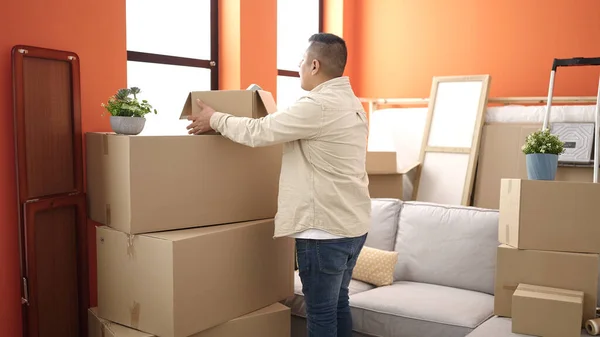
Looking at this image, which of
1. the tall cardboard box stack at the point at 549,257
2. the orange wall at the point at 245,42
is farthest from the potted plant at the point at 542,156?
the orange wall at the point at 245,42

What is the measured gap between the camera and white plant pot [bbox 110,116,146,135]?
2.29 meters

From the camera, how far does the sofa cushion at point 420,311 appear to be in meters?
2.43

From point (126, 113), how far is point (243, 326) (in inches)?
36.6

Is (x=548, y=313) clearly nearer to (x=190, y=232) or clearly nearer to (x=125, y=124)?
Result: (x=190, y=232)

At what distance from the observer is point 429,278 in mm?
2918

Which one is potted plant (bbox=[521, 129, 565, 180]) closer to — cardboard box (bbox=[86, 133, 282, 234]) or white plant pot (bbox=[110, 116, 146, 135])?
cardboard box (bbox=[86, 133, 282, 234])

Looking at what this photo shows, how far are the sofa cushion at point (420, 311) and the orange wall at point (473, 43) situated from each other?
2.17 meters

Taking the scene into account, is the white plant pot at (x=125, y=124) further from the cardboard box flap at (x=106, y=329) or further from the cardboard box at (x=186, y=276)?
the cardboard box flap at (x=106, y=329)

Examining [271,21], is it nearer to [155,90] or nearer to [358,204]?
[155,90]

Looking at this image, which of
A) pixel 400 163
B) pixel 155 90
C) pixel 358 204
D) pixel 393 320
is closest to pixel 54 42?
pixel 155 90

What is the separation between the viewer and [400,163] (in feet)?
15.0

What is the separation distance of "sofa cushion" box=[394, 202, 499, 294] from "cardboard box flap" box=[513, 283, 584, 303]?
1.52ft

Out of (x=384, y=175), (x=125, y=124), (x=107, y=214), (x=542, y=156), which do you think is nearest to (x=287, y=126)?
(x=125, y=124)

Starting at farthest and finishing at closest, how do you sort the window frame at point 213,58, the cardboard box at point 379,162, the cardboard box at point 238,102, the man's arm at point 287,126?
1. the cardboard box at point 379,162
2. the window frame at point 213,58
3. the cardboard box at point 238,102
4. the man's arm at point 287,126
